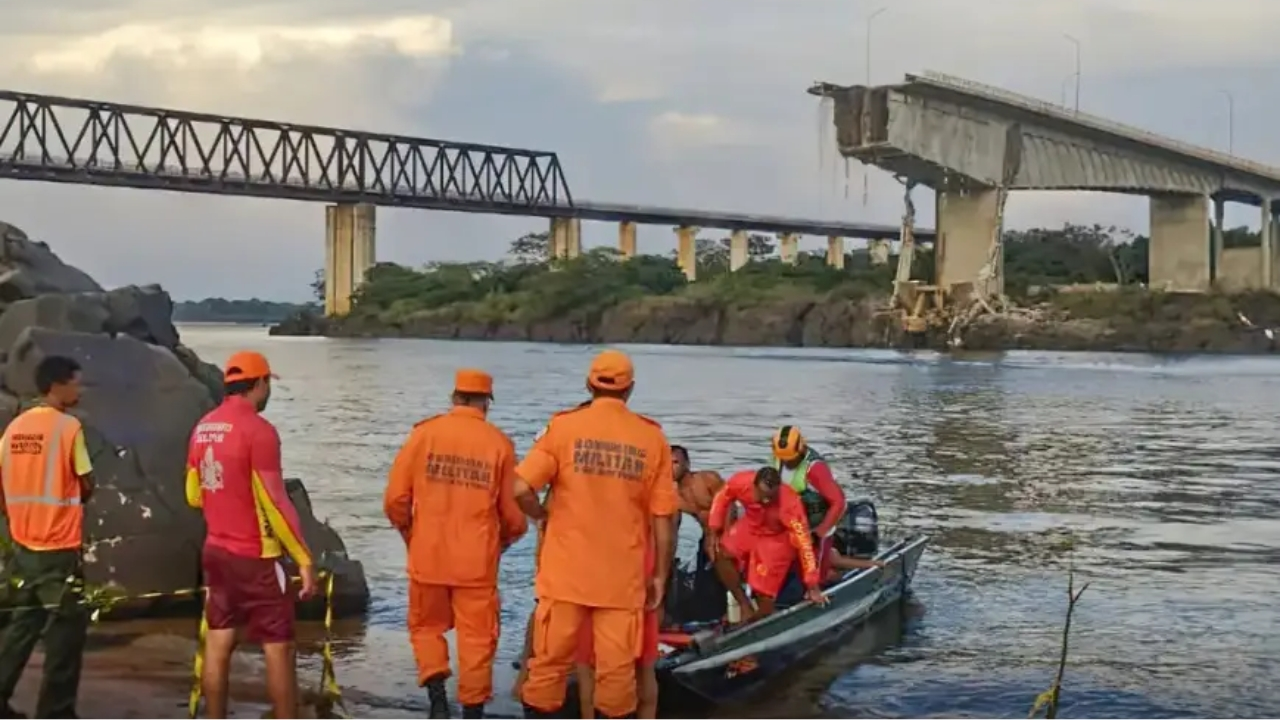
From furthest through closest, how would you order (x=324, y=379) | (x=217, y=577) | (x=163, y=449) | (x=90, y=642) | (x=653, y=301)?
(x=653, y=301)
(x=324, y=379)
(x=163, y=449)
(x=90, y=642)
(x=217, y=577)

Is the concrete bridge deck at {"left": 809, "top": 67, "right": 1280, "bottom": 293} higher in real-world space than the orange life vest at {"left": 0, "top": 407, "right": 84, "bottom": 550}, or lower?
higher

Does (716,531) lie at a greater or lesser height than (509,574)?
greater

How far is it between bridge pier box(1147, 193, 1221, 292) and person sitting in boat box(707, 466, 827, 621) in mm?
92146

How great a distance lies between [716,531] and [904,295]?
9171 centimetres

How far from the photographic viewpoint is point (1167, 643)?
14.0m

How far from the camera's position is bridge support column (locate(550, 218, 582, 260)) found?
145625 millimetres

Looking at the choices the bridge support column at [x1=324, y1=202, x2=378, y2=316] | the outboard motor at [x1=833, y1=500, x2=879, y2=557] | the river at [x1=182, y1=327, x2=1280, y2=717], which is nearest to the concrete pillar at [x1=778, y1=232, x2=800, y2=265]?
the bridge support column at [x1=324, y1=202, x2=378, y2=316]

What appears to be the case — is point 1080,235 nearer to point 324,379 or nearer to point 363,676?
point 324,379

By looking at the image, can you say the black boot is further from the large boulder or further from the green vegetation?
the green vegetation

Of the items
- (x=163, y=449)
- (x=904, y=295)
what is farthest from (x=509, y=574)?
(x=904, y=295)

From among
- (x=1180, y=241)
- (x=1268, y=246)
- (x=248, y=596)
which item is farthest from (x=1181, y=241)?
(x=248, y=596)

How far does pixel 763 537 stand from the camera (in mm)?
11125

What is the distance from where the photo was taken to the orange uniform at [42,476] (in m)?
7.91

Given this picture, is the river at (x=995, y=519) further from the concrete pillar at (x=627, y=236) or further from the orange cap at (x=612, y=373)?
the concrete pillar at (x=627, y=236)
